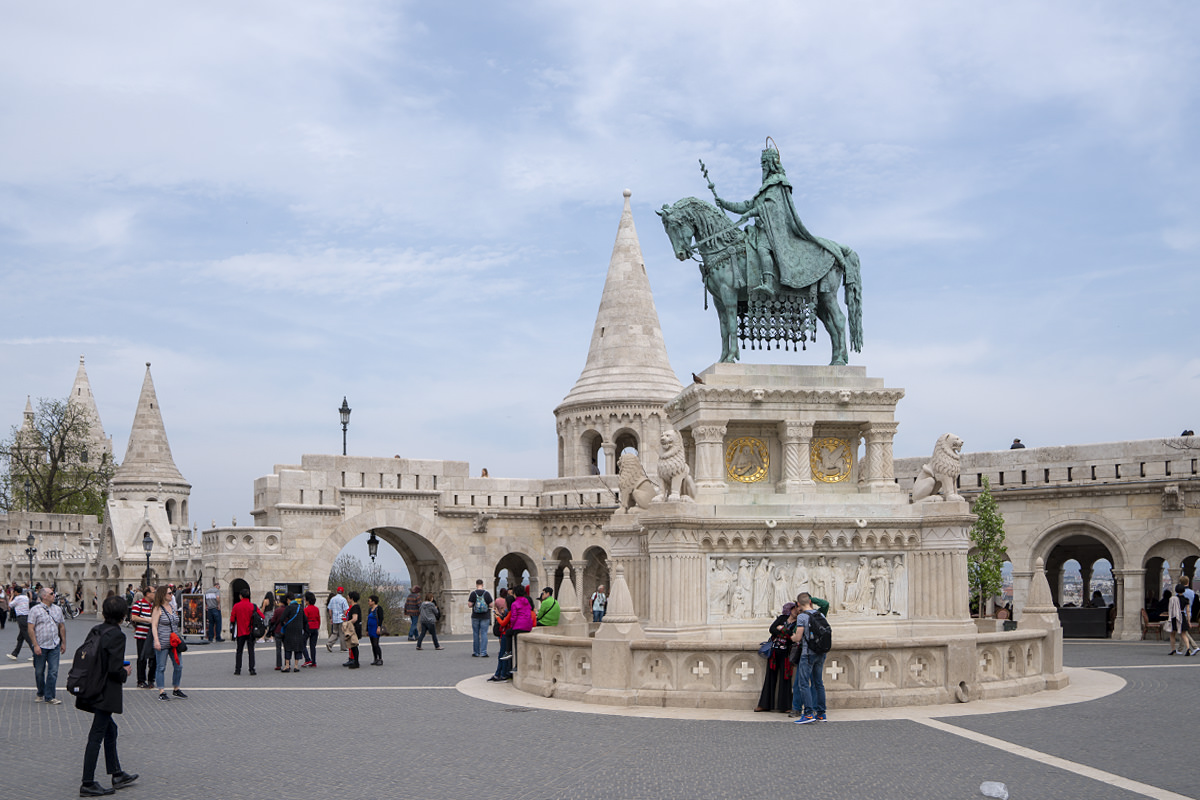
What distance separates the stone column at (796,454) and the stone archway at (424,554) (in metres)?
16.5

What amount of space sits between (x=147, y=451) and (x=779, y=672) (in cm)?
4753

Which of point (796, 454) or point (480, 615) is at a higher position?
point (796, 454)

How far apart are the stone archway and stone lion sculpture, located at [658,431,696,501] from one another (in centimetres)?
1666

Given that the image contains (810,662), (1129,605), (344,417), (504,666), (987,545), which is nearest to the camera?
(810,662)

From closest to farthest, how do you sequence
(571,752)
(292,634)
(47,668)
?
(571,752), (47,668), (292,634)

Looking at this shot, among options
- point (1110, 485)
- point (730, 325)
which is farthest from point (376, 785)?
point (1110, 485)

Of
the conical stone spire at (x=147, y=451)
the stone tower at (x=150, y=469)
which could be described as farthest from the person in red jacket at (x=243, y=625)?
the conical stone spire at (x=147, y=451)

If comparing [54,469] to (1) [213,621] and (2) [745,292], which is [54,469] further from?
(2) [745,292]

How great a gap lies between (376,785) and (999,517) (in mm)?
18920

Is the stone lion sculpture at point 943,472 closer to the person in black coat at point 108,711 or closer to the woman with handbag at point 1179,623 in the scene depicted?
the woman with handbag at point 1179,623

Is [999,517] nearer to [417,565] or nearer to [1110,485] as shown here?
[1110,485]

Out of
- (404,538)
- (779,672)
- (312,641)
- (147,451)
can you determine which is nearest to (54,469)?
(147,451)

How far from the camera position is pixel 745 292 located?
16.5 m

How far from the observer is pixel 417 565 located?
33594mm
